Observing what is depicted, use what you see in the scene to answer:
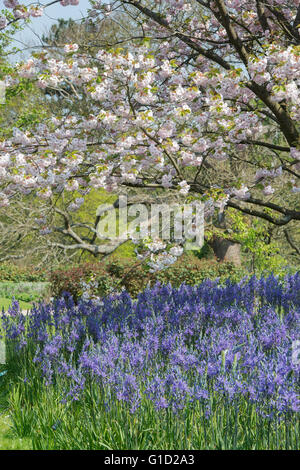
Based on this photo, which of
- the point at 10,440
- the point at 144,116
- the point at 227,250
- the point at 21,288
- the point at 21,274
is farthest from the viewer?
the point at 21,274

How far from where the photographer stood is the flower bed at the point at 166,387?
11.1 feet

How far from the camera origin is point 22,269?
20.2m

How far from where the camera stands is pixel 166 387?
3.87 m

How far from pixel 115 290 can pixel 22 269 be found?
45.7 feet

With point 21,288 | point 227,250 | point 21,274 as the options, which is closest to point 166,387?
point 21,288

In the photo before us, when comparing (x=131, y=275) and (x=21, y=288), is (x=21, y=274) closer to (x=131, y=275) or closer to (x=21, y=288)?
(x=21, y=288)

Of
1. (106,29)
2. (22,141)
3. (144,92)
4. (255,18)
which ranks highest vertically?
(106,29)

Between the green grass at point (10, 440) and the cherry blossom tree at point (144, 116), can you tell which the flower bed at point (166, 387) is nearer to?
the green grass at point (10, 440)

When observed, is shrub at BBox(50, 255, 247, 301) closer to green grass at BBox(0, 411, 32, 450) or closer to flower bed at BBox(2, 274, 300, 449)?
flower bed at BBox(2, 274, 300, 449)

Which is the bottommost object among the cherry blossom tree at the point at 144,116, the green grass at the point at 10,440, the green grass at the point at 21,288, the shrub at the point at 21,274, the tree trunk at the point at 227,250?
the green grass at the point at 10,440

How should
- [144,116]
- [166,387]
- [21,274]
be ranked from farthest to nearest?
[21,274]
[144,116]
[166,387]

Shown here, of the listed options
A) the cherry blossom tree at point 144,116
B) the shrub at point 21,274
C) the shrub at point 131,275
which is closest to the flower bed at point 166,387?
the cherry blossom tree at point 144,116
